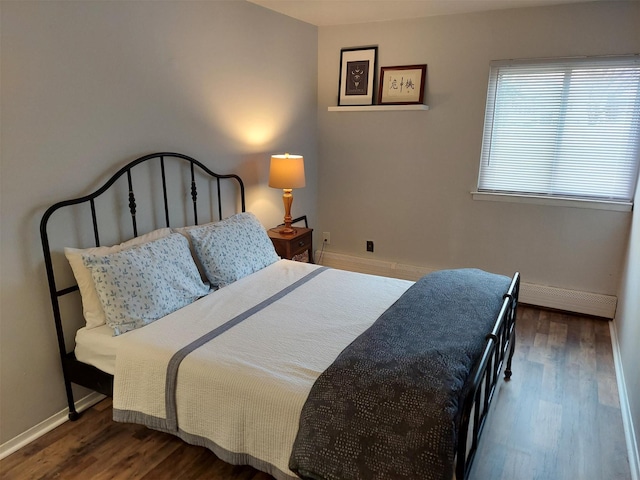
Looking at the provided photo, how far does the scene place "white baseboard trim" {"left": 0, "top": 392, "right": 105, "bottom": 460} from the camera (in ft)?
6.73

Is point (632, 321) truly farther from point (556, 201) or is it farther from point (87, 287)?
point (87, 287)

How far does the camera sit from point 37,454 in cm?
204

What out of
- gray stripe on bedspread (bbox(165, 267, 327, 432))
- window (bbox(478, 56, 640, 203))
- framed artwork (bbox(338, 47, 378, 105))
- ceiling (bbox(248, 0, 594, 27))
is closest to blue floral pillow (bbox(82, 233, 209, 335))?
gray stripe on bedspread (bbox(165, 267, 327, 432))

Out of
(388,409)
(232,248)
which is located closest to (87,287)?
(232,248)

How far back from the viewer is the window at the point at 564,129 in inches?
124

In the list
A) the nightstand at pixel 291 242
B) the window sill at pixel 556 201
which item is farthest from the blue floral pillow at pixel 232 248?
the window sill at pixel 556 201

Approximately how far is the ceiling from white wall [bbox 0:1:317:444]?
1.00 feet

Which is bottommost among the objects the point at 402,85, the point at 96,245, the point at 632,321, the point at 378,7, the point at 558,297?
the point at 558,297

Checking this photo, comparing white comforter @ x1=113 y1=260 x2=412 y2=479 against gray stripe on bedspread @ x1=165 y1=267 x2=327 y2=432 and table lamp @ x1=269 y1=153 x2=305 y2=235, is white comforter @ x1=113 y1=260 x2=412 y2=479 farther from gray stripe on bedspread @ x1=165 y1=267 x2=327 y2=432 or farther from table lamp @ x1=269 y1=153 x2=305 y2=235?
table lamp @ x1=269 y1=153 x2=305 y2=235

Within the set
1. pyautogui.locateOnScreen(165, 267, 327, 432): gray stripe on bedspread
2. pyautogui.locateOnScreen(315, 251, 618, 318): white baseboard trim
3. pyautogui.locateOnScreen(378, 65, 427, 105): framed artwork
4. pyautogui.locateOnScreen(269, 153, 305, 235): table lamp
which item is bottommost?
pyautogui.locateOnScreen(315, 251, 618, 318): white baseboard trim

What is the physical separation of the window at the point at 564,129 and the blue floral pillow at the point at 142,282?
8.64ft

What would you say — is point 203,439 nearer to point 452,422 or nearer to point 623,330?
point 452,422

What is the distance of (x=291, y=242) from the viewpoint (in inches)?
134

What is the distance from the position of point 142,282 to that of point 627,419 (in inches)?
98.6
